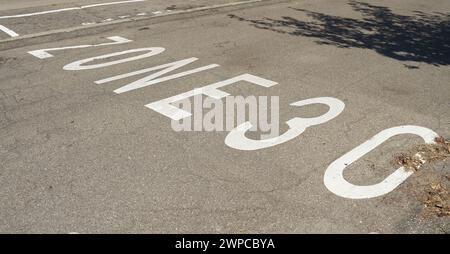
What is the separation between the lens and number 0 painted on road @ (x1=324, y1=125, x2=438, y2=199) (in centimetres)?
471

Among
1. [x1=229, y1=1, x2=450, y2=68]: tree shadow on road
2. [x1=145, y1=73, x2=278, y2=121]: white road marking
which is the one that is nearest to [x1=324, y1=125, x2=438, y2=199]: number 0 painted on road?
[x1=145, y1=73, x2=278, y2=121]: white road marking

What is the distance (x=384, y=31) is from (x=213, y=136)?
26.6 ft

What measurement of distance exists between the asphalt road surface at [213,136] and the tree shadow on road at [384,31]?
0.29 feet

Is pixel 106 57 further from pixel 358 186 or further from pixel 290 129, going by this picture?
pixel 358 186

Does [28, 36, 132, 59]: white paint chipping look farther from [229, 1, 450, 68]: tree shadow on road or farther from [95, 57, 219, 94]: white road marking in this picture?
[229, 1, 450, 68]: tree shadow on road

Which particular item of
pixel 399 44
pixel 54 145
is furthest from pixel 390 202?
pixel 399 44

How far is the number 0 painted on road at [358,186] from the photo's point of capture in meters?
4.71

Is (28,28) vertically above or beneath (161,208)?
above

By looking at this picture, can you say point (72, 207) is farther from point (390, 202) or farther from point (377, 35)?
point (377, 35)

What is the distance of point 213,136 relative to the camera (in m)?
5.86

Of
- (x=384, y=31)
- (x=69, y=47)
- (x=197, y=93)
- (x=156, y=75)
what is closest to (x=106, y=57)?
(x=69, y=47)

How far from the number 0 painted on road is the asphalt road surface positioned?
0.02 m

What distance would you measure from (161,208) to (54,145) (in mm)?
2091

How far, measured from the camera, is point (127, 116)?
6316mm
